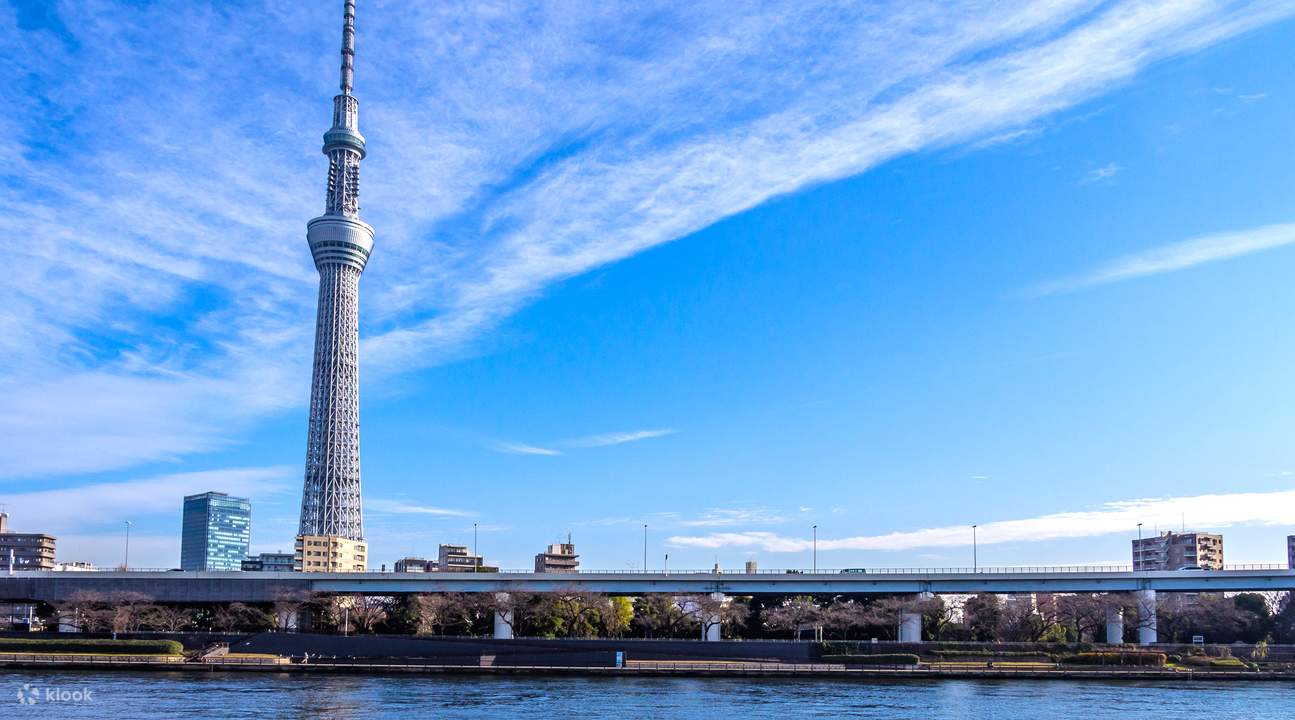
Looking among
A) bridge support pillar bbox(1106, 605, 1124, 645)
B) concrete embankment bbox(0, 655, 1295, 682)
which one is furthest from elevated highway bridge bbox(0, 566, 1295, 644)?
concrete embankment bbox(0, 655, 1295, 682)

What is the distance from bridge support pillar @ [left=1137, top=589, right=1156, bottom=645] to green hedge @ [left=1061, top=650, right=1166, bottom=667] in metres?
16.1

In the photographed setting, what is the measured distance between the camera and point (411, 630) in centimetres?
11719

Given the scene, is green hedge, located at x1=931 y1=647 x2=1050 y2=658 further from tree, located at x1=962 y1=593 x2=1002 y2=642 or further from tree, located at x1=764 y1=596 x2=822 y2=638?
tree, located at x1=764 y1=596 x2=822 y2=638

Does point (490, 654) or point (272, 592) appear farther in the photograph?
point (272, 592)

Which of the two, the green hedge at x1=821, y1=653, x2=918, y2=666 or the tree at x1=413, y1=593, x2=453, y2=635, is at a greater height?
the tree at x1=413, y1=593, x2=453, y2=635

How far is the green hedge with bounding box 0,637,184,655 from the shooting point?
9575 cm

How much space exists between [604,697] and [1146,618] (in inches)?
2650

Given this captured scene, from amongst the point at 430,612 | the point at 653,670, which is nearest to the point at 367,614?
the point at 430,612

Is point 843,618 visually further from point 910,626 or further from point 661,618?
point 661,618

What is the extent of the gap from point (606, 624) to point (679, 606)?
28.8 feet

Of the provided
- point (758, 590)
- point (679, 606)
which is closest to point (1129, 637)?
point (758, 590)

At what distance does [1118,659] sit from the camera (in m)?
97.3

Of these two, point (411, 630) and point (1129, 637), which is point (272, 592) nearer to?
point (411, 630)

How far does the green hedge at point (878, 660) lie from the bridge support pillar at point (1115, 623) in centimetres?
2809
